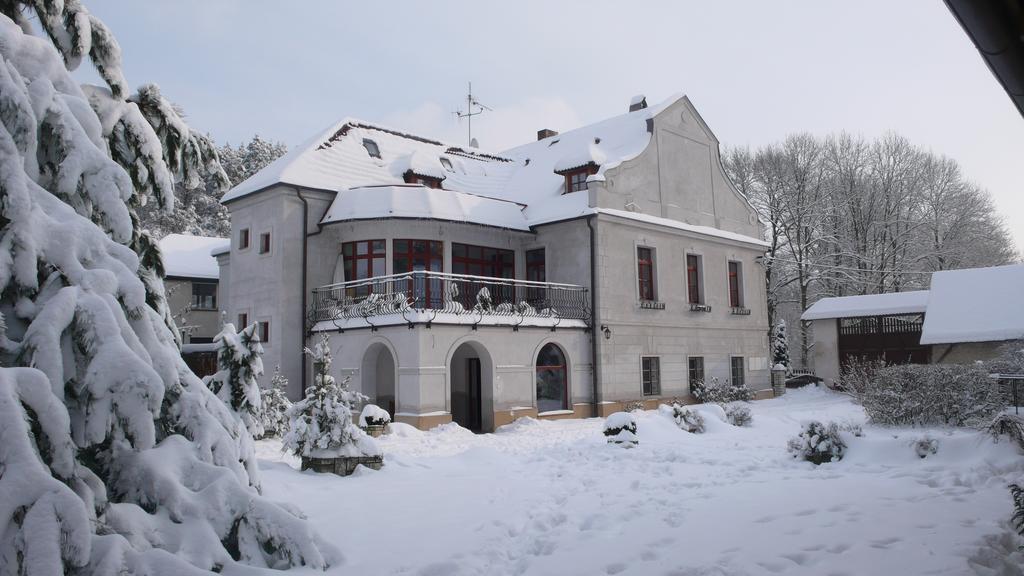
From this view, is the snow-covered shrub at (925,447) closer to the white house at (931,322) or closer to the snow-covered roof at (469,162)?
the white house at (931,322)

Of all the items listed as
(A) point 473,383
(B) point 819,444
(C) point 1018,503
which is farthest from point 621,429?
(A) point 473,383

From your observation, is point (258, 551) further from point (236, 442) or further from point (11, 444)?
point (11, 444)

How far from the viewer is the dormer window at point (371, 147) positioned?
24641 mm

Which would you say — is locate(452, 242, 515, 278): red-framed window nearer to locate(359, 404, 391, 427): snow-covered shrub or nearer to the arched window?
the arched window

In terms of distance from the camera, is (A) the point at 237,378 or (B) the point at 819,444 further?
(B) the point at 819,444

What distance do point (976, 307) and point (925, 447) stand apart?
1576 cm

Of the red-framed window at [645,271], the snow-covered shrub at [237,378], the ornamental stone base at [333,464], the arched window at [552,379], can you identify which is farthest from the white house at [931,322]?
the snow-covered shrub at [237,378]

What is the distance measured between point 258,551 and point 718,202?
80.9 ft

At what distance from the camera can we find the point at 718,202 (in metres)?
27.2

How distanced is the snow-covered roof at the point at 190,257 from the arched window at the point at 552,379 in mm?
15830

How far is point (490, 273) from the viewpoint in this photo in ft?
75.4

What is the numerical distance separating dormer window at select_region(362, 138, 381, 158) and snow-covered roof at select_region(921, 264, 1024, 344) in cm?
1818

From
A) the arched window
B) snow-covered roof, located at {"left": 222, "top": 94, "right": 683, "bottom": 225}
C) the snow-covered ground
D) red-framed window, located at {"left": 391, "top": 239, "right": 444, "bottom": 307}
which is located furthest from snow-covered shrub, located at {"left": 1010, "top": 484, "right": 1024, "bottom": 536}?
snow-covered roof, located at {"left": 222, "top": 94, "right": 683, "bottom": 225}

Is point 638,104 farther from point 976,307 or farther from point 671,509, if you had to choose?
point 671,509
